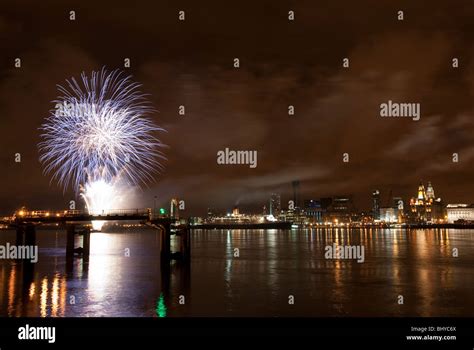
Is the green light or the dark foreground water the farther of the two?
the dark foreground water

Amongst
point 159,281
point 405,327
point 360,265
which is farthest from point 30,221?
point 405,327

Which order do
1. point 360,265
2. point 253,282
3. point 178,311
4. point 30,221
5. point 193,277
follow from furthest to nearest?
1. point 360,265
2. point 30,221
3. point 193,277
4. point 253,282
5. point 178,311

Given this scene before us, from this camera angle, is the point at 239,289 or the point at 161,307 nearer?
the point at 161,307

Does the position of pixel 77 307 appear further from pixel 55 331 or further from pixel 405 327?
pixel 405 327

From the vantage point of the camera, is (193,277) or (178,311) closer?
(178,311)

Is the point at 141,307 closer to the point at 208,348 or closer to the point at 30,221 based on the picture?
the point at 208,348

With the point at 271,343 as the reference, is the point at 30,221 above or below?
above

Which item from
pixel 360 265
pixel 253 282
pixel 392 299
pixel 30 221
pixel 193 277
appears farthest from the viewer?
pixel 360 265

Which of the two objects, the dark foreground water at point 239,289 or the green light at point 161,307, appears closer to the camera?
the green light at point 161,307
